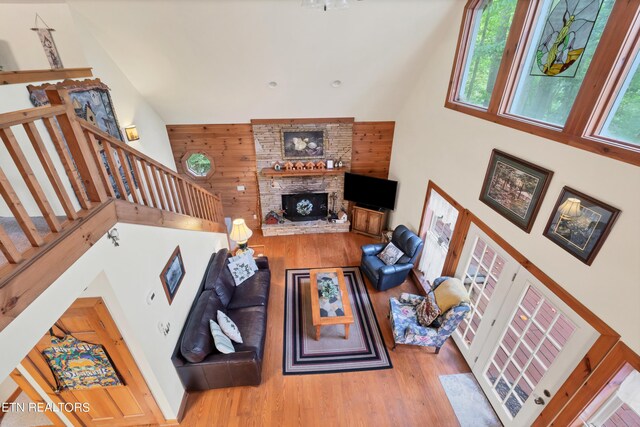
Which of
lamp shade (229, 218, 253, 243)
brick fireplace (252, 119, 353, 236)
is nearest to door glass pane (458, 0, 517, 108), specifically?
brick fireplace (252, 119, 353, 236)

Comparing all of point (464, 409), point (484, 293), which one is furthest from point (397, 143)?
point (464, 409)

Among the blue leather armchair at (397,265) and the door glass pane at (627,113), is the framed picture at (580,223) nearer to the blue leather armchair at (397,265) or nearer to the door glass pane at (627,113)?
the door glass pane at (627,113)

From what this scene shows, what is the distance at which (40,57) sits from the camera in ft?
11.5

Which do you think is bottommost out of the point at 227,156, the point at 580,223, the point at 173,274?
the point at 173,274

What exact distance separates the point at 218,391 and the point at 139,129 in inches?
174

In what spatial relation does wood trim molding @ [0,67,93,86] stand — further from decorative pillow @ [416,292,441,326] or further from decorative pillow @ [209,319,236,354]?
decorative pillow @ [416,292,441,326]

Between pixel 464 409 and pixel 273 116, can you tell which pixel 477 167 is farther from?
pixel 273 116

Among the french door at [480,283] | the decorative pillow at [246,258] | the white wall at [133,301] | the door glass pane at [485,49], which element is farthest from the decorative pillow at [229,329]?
the door glass pane at [485,49]

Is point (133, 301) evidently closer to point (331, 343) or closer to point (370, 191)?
point (331, 343)

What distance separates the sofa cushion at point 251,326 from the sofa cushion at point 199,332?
0.35 m

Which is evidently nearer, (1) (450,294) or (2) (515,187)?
(2) (515,187)

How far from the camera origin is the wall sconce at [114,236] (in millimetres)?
2194

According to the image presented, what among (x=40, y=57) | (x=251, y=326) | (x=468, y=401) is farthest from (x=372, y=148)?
(x=40, y=57)

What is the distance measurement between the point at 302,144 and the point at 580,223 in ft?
16.6
